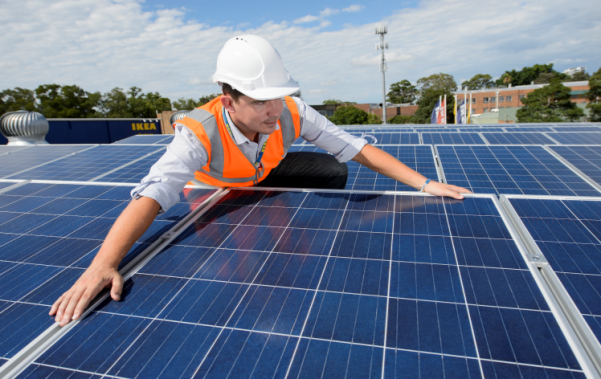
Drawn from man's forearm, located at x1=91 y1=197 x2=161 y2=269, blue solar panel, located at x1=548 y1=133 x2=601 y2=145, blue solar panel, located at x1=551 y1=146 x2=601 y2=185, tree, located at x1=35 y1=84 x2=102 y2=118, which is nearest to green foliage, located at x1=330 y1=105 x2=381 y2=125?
tree, located at x1=35 y1=84 x2=102 y2=118

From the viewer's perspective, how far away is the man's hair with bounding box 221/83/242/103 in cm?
295

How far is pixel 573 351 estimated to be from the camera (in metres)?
1.36

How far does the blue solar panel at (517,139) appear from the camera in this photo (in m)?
10.2

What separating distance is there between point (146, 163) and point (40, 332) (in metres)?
7.49

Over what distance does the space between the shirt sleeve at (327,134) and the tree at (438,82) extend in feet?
310

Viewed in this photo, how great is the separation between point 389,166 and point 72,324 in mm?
2760

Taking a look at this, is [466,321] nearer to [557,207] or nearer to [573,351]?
[573,351]

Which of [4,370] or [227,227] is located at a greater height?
[227,227]

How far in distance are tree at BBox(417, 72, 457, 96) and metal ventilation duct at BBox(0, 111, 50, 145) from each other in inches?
3519

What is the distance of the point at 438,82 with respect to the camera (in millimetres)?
92125

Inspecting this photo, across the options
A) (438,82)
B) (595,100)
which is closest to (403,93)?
(438,82)

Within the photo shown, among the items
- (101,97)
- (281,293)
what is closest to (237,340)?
(281,293)

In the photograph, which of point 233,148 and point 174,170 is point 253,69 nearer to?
point 233,148

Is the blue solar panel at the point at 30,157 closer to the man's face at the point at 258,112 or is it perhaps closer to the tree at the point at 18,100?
the man's face at the point at 258,112
